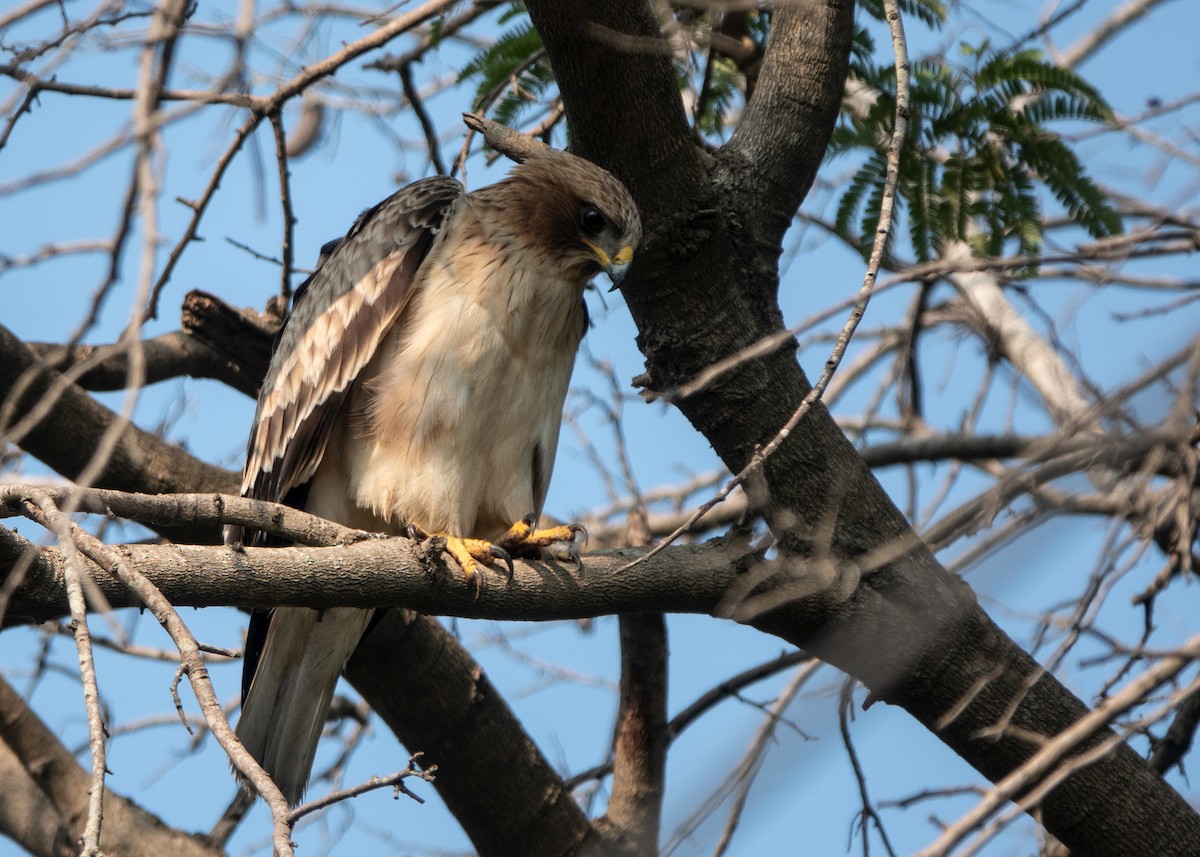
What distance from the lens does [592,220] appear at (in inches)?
173

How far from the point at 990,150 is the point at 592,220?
1486mm

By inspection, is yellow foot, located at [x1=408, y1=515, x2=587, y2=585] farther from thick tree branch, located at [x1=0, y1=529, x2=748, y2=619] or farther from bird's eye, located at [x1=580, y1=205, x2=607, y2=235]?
bird's eye, located at [x1=580, y1=205, x2=607, y2=235]

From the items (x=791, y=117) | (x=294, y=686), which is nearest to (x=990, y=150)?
(x=791, y=117)

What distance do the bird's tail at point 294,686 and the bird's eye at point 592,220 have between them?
164 centimetres

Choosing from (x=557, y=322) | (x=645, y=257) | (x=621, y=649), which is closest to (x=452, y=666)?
(x=621, y=649)

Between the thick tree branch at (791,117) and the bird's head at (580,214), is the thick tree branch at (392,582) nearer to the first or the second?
the bird's head at (580,214)

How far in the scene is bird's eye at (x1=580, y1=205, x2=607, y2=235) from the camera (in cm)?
432

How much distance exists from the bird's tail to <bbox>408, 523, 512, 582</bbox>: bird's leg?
0.78m

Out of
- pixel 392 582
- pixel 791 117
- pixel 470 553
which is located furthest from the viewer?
pixel 791 117

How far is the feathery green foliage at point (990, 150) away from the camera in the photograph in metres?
4.41

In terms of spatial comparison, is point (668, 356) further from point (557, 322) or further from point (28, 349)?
point (28, 349)

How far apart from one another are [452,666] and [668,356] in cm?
160

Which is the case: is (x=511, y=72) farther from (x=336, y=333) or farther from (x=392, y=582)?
(x=392, y=582)

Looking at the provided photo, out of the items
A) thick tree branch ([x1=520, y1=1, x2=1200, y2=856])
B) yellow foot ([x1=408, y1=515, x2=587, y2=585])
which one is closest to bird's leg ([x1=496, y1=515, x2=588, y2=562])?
yellow foot ([x1=408, y1=515, x2=587, y2=585])
